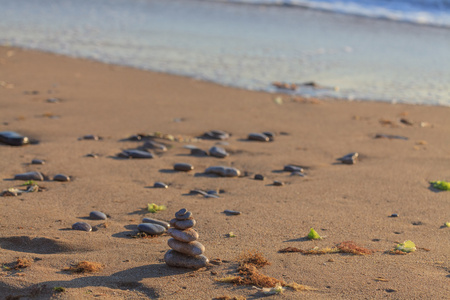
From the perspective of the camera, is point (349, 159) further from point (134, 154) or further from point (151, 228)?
point (151, 228)

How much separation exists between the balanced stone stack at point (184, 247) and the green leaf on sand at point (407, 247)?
1.50 metres

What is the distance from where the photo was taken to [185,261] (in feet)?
12.3

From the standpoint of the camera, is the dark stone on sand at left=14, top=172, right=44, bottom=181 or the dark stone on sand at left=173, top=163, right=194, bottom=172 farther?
the dark stone on sand at left=173, top=163, right=194, bottom=172

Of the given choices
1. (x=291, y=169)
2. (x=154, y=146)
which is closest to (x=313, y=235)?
(x=291, y=169)

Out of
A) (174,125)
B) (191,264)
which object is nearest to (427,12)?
(174,125)

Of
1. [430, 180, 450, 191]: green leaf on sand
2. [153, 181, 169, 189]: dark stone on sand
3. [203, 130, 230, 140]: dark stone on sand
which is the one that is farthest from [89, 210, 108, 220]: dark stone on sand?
[430, 180, 450, 191]: green leaf on sand

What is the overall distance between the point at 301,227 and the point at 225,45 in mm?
9839

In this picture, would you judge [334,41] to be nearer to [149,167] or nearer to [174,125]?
[174,125]

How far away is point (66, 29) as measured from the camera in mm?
15562

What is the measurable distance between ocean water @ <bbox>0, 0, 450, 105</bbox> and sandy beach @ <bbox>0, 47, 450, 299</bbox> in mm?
1372

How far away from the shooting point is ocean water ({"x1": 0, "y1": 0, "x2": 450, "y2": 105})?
1113 cm

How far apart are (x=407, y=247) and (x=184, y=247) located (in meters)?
1.71

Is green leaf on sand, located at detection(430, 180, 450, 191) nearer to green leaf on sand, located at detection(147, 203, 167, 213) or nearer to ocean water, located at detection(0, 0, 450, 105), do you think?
green leaf on sand, located at detection(147, 203, 167, 213)

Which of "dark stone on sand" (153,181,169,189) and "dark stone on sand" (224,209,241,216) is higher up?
"dark stone on sand" (224,209,241,216)
